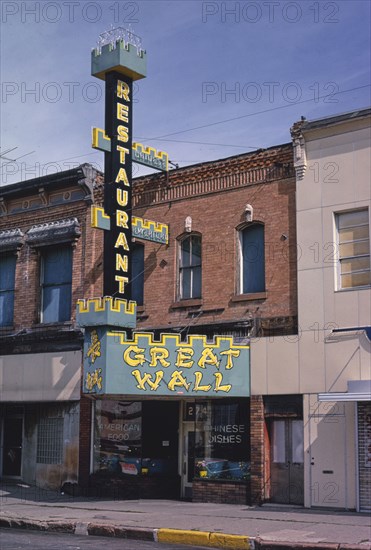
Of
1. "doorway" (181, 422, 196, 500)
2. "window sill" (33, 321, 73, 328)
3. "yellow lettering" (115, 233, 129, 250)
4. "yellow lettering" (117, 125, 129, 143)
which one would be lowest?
"doorway" (181, 422, 196, 500)

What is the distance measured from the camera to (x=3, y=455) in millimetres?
27125

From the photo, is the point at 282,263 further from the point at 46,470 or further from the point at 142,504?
the point at 46,470

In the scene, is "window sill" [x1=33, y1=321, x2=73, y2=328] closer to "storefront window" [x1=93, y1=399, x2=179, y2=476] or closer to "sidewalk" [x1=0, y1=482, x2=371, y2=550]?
"storefront window" [x1=93, y1=399, x2=179, y2=476]

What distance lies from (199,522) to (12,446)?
11.3 m

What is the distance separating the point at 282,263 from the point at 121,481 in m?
7.77

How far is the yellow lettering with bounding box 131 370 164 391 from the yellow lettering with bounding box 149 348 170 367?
23 cm

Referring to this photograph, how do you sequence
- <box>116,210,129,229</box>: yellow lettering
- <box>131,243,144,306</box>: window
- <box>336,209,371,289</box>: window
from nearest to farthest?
1. <box>336,209,371,289</box>: window
2. <box>116,210,129,229</box>: yellow lettering
3. <box>131,243,144,306</box>: window

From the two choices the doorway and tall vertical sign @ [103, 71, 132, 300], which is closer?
tall vertical sign @ [103, 71, 132, 300]

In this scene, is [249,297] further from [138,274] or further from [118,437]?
[118,437]

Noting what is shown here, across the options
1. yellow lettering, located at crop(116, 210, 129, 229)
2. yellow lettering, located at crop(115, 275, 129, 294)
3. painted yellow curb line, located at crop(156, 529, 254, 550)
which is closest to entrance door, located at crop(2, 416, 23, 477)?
yellow lettering, located at crop(115, 275, 129, 294)

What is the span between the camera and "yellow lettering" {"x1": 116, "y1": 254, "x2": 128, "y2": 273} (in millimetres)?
21672

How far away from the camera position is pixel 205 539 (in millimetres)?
15484

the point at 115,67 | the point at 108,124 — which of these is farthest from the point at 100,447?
the point at 115,67

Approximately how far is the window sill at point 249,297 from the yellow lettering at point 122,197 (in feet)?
12.8
